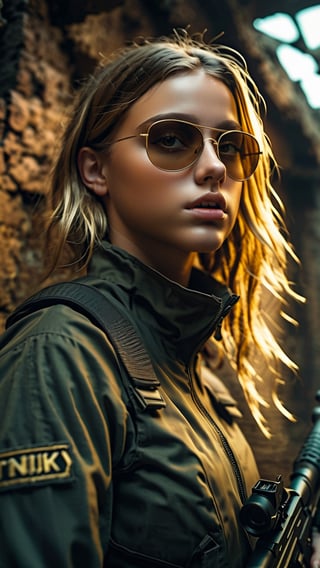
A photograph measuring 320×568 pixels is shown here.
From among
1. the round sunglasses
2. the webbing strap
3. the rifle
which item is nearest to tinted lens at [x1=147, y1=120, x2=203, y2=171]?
the round sunglasses

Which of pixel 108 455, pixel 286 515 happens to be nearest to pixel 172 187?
pixel 108 455

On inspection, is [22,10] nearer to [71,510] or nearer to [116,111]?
[116,111]

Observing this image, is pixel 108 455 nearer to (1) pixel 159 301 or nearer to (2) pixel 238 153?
(1) pixel 159 301

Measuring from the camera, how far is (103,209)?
1.14 m

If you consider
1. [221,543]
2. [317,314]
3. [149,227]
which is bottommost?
[317,314]

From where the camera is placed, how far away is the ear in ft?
3.68

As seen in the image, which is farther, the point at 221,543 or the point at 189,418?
the point at 189,418

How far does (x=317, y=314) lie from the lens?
2982 millimetres

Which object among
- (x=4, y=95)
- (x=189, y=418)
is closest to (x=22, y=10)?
(x=4, y=95)

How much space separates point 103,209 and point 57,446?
556 mm

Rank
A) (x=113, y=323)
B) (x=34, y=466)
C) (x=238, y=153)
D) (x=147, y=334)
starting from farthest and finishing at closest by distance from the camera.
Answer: (x=238, y=153) → (x=147, y=334) → (x=113, y=323) → (x=34, y=466)

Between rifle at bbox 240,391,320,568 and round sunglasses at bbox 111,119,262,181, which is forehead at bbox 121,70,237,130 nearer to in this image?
round sunglasses at bbox 111,119,262,181

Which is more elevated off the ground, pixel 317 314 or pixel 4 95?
pixel 4 95

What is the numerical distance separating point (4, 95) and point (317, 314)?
2076 millimetres
